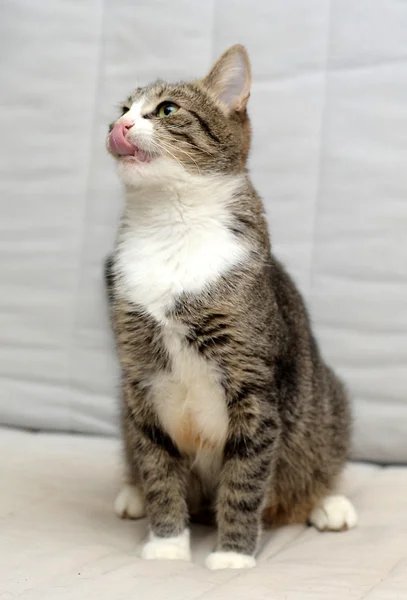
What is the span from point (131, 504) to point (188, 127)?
725 millimetres

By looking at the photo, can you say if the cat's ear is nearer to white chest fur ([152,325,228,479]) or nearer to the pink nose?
the pink nose

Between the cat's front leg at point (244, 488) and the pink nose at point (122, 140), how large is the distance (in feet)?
1.57

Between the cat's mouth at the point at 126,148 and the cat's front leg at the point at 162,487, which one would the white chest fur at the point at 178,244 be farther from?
the cat's front leg at the point at 162,487

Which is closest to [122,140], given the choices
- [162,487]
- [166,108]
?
[166,108]

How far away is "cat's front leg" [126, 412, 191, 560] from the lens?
4.00 feet

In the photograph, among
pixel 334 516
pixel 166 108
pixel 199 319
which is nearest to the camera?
pixel 199 319

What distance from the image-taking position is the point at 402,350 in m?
1.78

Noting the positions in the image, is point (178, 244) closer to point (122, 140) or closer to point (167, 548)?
point (122, 140)

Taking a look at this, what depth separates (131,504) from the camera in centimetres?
141

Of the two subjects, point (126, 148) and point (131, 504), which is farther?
point (131, 504)

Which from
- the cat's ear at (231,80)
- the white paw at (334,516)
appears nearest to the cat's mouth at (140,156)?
the cat's ear at (231,80)

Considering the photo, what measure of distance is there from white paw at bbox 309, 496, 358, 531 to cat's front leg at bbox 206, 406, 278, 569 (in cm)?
23

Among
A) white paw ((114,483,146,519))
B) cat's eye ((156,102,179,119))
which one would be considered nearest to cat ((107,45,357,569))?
cat's eye ((156,102,179,119))

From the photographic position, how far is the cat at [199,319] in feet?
3.84
